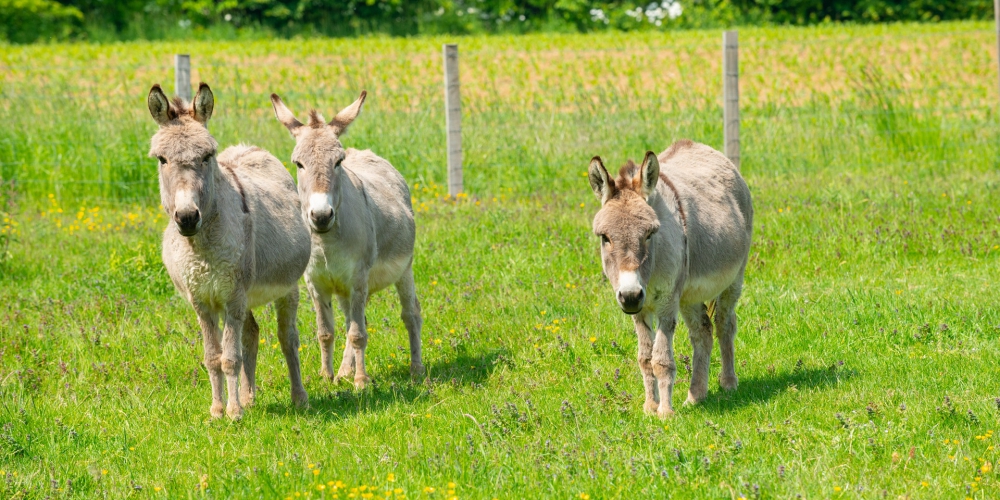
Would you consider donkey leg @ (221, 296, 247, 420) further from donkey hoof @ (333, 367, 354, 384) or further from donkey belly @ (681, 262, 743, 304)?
donkey belly @ (681, 262, 743, 304)

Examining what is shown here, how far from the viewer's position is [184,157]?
203 inches

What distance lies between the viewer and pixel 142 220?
34.4ft

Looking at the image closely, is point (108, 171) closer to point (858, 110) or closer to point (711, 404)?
point (711, 404)

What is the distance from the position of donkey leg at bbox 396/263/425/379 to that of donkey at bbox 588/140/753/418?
207cm

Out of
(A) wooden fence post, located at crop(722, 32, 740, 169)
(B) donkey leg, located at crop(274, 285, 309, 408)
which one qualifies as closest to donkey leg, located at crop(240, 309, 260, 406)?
(B) donkey leg, located at crop(274, 285, 309, 408)

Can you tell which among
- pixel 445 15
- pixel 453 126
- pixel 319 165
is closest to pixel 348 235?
pixel 319 165

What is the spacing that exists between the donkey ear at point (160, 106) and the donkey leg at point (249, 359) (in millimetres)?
1381

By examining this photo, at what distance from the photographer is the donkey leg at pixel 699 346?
19.0 ft

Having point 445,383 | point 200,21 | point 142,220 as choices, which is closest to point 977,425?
point 445,383

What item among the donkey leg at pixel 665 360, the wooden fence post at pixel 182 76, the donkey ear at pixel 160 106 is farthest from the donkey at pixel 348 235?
the wooden fence post at pixel 182 76

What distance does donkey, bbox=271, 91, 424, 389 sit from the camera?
19.8ft

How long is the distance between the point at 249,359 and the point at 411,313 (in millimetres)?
1338

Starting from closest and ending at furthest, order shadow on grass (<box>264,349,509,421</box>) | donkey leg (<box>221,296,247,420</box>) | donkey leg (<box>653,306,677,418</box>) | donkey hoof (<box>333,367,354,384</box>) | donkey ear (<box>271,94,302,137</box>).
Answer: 1. donkey leg (<box>653,306,677,418</box>)
2. donkey leg (<box>221,296,247,420</box>)
3. shadow on grass (<box>264,349,509,421</box>)
4. donkey ear (<box>271,94,302,137</box>)
5. donkey hoof (<box>333,367,354,384</box>)

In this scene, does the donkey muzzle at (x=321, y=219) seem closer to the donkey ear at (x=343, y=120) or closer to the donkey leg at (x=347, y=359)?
the donkey ear at (x=343, y=120)
